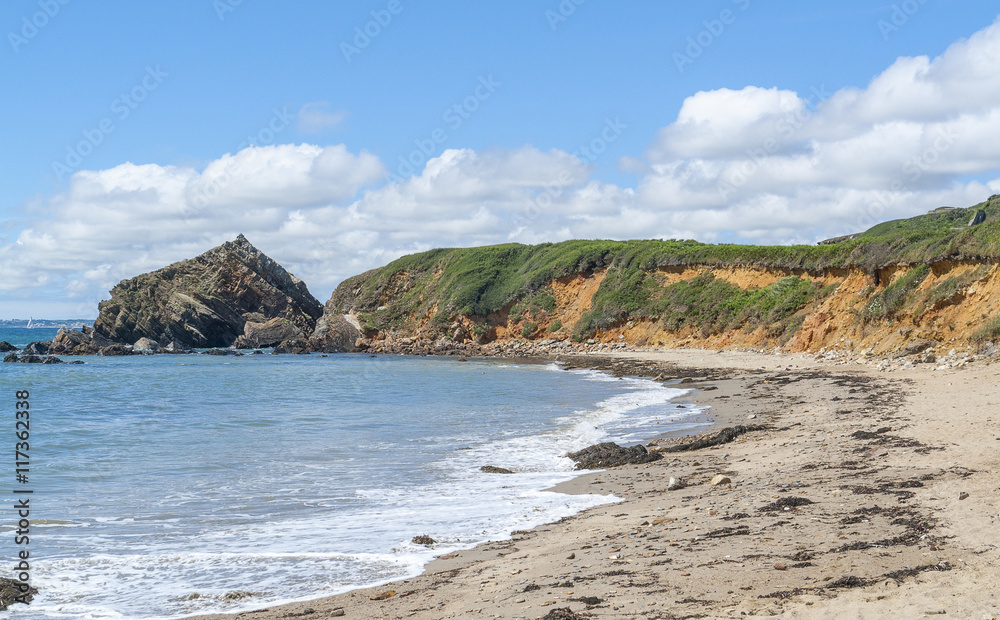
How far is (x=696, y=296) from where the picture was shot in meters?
47.4

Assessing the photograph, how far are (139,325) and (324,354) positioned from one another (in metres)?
21.0

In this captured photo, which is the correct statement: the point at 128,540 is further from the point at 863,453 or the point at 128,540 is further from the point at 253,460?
the point at 863,453

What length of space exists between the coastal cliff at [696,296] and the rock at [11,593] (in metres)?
23.5

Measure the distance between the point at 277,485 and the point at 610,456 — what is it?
5635mm

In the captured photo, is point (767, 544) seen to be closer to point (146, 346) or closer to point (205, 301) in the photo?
point (146, 346)

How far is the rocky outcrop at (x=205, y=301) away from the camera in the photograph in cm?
6931

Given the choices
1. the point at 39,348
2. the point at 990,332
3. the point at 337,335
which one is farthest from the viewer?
the point at 337,335

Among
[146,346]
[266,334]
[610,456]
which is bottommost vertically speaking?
[610,456]

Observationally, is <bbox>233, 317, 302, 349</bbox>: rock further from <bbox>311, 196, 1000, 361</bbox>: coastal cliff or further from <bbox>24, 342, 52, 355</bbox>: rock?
<bbox>24, 342, 52, 355</bbox>: rock

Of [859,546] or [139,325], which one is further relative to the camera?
[139,325]

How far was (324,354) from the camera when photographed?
6231cm

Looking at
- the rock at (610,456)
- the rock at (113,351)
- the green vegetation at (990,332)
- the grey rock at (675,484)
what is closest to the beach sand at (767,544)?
→ the grey rock at (675,484)

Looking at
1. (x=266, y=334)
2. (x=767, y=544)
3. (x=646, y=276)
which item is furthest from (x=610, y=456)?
(x=266, y=334)

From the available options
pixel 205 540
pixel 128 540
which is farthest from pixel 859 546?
pixel 128 540
